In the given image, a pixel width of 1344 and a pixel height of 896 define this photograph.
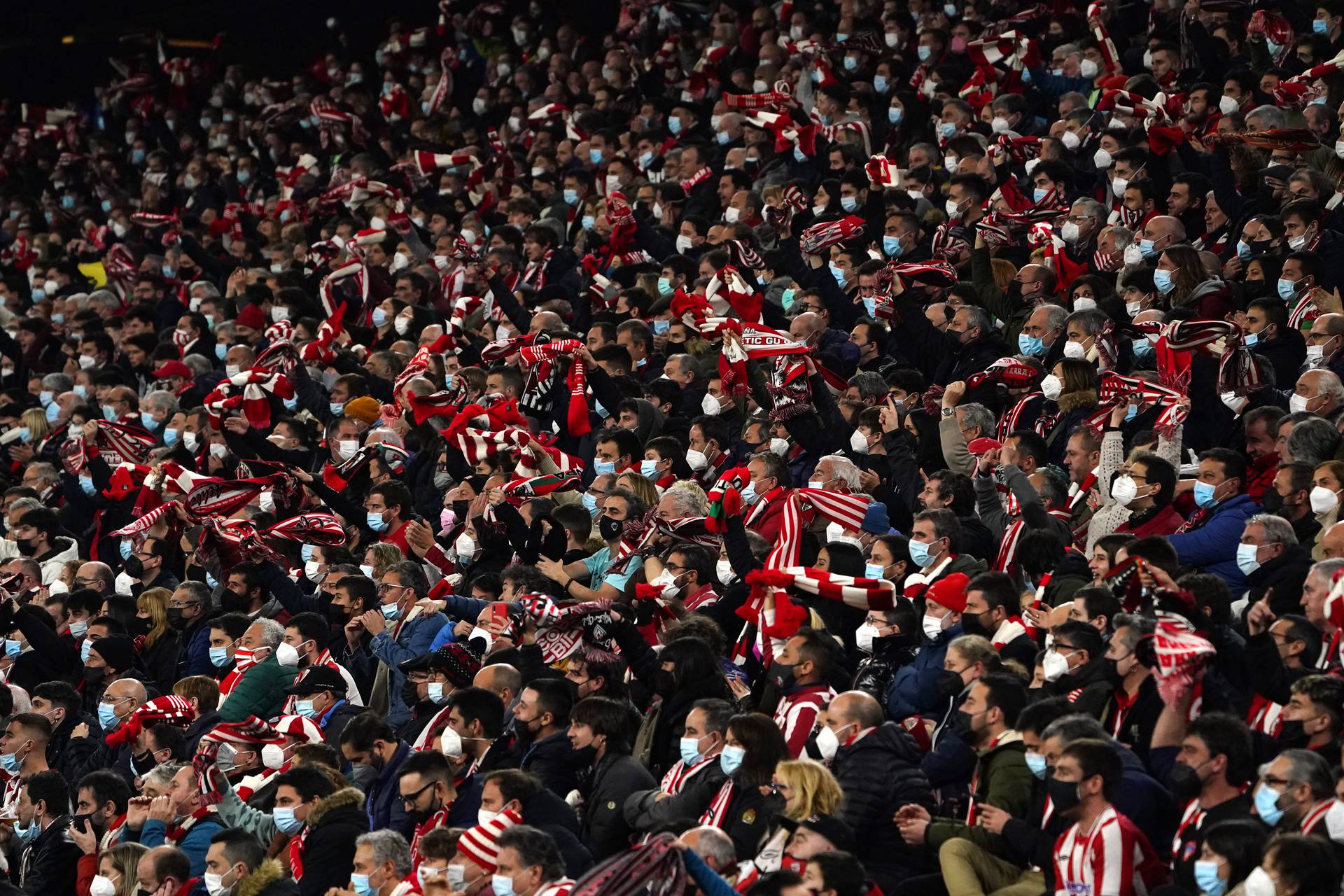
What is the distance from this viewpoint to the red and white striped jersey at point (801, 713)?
7.28 metres

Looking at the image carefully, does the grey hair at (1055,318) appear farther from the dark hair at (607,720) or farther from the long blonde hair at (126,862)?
the long blonde hair at (126,862)

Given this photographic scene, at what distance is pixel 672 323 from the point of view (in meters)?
12.1

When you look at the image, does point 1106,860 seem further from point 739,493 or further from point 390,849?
point 739,493

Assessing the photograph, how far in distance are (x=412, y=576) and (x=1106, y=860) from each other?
4593 millimetres

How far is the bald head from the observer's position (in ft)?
22.6

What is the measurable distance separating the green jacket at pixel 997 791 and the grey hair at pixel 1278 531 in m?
1.51

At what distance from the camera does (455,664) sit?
28.2 feet

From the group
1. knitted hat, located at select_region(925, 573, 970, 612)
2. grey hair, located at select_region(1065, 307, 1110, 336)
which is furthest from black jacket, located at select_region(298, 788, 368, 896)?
grey hair, located at select_region(1065, 307, 1110, 336)

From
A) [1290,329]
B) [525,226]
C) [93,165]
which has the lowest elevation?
[93,165]

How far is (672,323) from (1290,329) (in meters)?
3.84

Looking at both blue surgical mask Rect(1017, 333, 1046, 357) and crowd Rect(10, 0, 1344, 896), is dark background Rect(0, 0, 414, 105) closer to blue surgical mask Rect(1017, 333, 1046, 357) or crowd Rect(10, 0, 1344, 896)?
crowd Rect(10, 0, 1344, 896)

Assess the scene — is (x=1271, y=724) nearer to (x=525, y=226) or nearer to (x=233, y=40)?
(x=525, y=226)

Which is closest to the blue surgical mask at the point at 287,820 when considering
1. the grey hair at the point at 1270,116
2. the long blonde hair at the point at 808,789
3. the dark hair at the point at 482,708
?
the dark hair at the point at 482,708

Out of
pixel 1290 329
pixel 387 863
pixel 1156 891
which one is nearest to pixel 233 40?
pixel 1290 329
